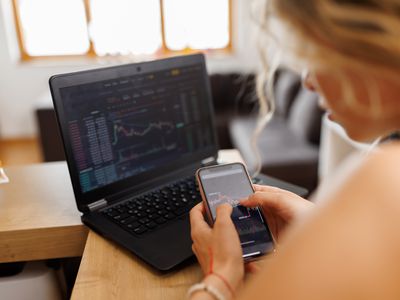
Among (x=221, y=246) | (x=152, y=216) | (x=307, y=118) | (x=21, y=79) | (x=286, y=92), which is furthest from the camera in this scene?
(x=21, y=79)

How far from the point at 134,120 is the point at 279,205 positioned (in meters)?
0.37

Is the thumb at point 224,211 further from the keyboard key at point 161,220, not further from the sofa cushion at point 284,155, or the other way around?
the sofa cushion at point 284,155

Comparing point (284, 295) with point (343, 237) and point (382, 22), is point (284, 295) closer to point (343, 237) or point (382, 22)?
point (343, 237)

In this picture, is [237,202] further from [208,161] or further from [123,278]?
[208,161]

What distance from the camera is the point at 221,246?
61 centimetres

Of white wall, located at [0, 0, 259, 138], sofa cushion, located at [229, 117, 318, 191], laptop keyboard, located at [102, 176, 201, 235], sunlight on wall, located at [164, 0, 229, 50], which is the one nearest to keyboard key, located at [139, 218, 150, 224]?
laptop keyboard, located at [102, 176, 201, 235]

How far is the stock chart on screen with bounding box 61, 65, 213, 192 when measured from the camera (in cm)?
84

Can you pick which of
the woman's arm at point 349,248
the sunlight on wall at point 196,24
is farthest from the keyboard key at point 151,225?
the sunlight on wall at point 196,24

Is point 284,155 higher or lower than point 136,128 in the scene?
lower

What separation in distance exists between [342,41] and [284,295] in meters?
0.26

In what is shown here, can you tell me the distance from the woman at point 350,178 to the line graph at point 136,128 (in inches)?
18.8

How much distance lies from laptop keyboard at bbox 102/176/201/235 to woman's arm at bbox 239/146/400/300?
1.41 feet

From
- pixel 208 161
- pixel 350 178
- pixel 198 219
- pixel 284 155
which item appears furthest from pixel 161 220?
pixel 284 155

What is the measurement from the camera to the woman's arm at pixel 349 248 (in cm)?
37
